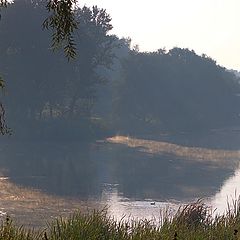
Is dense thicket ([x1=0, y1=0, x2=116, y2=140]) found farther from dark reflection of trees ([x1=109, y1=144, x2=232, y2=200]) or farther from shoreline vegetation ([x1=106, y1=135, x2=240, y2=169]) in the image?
dark reflection of trees ([x1=109, y1=144, x2=232, y2=200])

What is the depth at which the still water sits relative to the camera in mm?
23594

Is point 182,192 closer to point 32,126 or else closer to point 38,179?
point 38,179

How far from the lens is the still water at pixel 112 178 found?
929 inches

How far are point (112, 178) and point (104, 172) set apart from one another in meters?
2.16

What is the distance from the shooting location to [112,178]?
106ft

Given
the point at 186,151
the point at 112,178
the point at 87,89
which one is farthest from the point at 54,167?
the point at 87,89

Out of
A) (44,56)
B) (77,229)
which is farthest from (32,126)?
(77,229)

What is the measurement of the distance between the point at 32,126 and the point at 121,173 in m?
20.5

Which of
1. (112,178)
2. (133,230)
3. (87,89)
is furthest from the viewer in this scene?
(87,89)

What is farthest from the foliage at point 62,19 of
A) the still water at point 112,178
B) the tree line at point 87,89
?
the tree line at point 87,89

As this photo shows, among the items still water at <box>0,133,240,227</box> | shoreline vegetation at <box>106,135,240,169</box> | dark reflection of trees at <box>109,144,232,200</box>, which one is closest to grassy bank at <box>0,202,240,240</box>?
still water at <box>0,133,240,227</box>

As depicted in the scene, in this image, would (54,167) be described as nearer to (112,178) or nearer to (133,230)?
(112,178)

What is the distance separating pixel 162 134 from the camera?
62.6 m

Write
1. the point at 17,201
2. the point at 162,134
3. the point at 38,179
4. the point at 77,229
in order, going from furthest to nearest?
1. the point at 162,134
2. the point at 38,179
3. the point at 17,201
4. the point at 77,229
